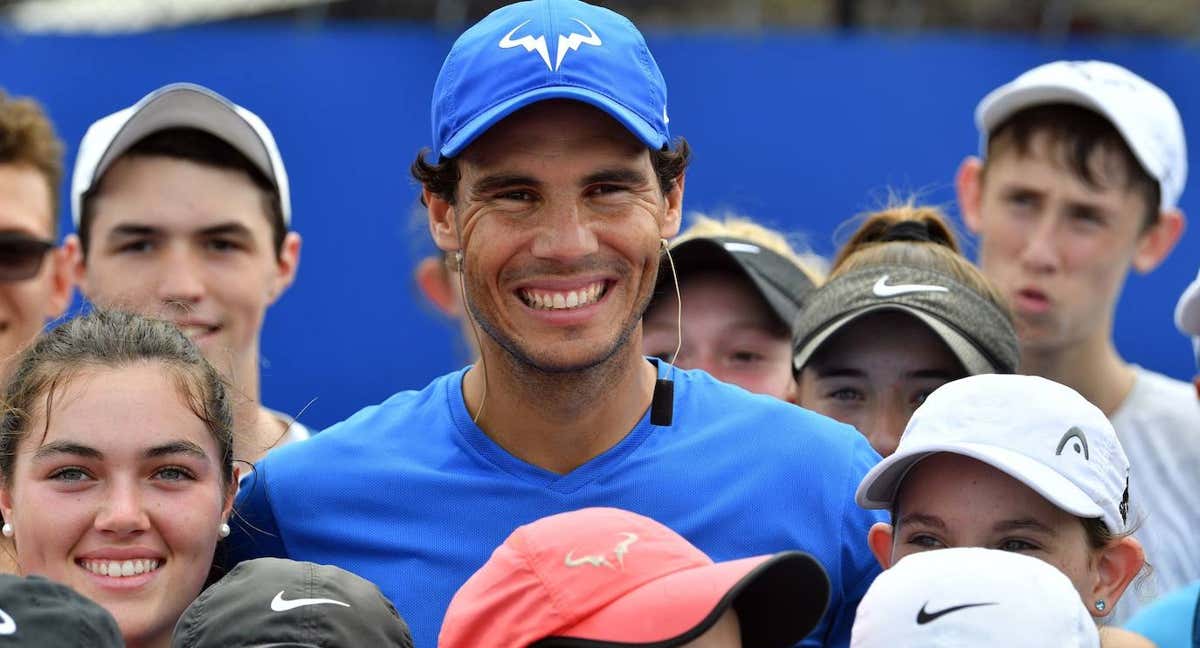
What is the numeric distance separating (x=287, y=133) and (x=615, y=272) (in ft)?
11.3

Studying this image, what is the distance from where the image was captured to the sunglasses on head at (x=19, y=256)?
4699mm

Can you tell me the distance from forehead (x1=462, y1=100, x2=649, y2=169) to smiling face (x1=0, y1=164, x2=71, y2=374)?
6.53ft

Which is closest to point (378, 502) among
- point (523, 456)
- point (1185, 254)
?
point (523, 456)

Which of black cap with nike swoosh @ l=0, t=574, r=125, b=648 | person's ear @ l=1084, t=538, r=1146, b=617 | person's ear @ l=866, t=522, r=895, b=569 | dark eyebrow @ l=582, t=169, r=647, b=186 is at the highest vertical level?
dark eyebrow @ l=582, t=169, r=647, b=186

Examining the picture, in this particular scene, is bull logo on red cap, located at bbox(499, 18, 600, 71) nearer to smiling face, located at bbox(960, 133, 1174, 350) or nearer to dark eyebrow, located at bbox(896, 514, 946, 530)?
dark eyebrow, located at bbox(896, 514, 946, 530)

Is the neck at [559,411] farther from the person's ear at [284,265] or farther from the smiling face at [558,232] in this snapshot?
the person's ear at [284,265]

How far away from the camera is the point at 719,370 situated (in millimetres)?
4262

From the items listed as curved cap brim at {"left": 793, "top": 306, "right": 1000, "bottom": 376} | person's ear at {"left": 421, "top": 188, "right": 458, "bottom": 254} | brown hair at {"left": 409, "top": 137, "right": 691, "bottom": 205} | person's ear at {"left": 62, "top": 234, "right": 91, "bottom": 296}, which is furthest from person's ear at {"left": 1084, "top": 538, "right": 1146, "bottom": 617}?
person's ear at {"left": 62, "top": 234, "right": 91, "bottom": 296}

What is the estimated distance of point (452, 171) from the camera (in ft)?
10.4

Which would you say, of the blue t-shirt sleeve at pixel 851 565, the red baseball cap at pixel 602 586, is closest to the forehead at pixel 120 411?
the red baseball cap at pixel 602 586

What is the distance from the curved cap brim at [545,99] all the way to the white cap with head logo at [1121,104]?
6.58 feet

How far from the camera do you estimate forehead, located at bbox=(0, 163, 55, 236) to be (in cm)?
475

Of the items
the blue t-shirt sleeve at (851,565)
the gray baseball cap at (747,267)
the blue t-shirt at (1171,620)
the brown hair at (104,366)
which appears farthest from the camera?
the gray baseball cap at (747,267)

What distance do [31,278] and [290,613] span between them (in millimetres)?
2609
